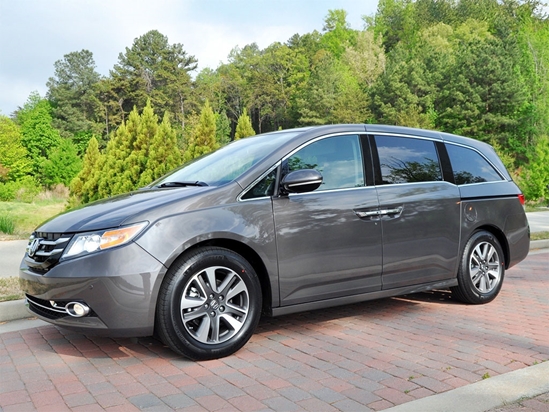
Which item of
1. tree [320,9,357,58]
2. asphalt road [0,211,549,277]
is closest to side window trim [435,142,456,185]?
asphalt road [0,211,549,277]

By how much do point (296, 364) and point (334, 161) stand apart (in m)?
1.79

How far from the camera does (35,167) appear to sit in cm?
6775

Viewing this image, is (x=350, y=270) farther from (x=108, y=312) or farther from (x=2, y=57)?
(x=2, y=57)

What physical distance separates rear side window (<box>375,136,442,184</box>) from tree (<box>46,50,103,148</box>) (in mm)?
68843

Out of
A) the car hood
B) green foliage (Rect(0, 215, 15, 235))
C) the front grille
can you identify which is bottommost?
green foliage (Rect(0, 215, 15, 235))

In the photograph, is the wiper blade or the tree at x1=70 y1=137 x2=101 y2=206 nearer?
the wiper blade

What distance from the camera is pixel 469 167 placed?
607 cm

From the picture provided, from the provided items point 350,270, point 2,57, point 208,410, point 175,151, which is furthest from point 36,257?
point 2,57

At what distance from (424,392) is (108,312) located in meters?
2.11

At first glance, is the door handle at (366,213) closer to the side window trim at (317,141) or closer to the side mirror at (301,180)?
the side window trim at (317,141)

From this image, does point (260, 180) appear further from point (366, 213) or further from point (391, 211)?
point (391, 211)

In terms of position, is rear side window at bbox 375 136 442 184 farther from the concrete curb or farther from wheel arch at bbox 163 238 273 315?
the concrete curb

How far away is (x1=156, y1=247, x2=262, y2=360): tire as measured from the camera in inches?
159

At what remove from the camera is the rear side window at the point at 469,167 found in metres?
5.93
